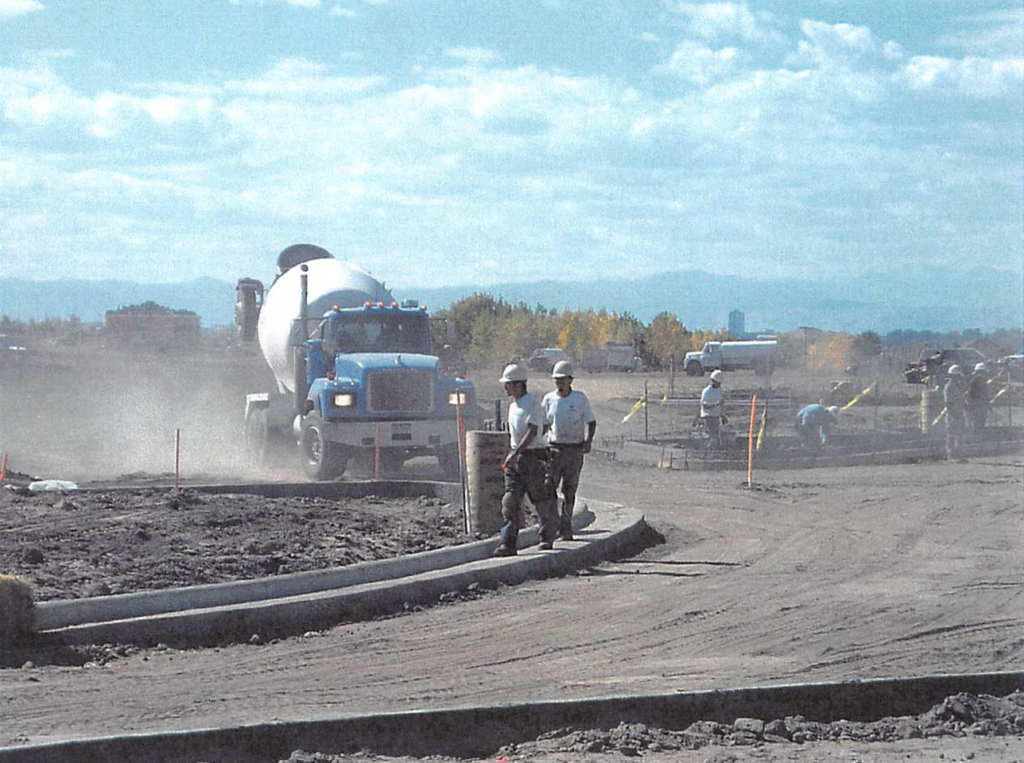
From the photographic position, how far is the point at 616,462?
95.2 ft

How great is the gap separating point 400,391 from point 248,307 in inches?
282

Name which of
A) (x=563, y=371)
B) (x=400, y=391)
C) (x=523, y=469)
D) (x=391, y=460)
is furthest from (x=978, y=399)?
(x=523, y=469)

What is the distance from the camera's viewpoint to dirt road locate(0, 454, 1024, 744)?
27.3ft

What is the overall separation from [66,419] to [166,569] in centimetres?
4008

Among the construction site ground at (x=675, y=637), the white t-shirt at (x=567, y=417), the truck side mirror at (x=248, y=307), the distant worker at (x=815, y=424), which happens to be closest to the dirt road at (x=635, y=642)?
the construction site ground at (x=675, y=637)

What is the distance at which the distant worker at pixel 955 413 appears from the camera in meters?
29.2

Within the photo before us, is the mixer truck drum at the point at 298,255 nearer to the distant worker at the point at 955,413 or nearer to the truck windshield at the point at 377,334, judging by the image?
the truck windshield at the point at 377,334

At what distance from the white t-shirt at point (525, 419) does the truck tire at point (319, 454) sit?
10496 millimetres

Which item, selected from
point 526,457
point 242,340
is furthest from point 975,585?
point 242,340

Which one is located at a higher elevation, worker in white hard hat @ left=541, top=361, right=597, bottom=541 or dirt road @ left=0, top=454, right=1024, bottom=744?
worker in white hard hat @ left=541, top=361, right=597, bottom=541

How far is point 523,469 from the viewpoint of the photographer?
554 inches

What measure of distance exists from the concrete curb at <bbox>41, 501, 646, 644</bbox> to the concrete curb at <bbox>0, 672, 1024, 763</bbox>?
3.01m

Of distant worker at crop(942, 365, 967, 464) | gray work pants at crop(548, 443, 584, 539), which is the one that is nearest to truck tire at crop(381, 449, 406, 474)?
gray work pants at crop(548, 443, 584, 539)

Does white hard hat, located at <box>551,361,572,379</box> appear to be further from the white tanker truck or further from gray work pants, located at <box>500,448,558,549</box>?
the white tanker truck
